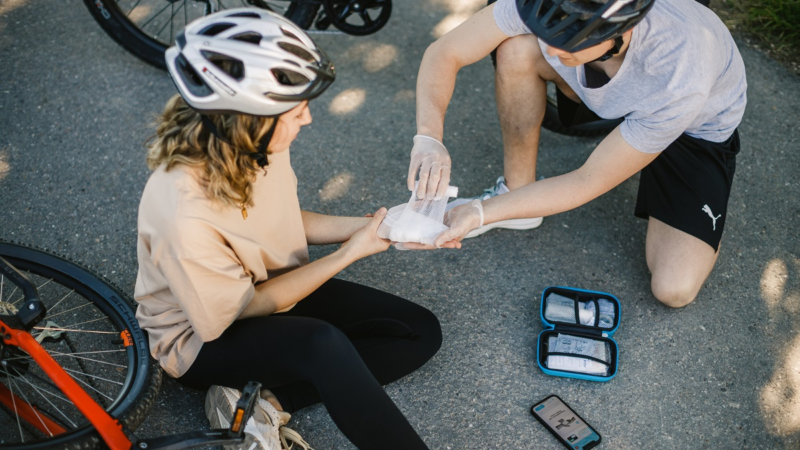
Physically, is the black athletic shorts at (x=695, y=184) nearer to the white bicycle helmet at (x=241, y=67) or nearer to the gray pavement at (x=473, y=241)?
the gray pavement at (x=473, y=241)

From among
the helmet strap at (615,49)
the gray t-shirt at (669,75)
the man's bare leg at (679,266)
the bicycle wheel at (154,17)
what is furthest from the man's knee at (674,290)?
the bicycle wheel at (154,17)

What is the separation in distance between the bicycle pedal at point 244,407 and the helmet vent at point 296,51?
0.95m

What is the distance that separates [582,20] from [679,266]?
→ 131cm

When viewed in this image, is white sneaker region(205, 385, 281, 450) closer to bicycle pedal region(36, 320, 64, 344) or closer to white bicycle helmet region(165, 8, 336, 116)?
bicycle pedal region(36, 320, 64, 344)

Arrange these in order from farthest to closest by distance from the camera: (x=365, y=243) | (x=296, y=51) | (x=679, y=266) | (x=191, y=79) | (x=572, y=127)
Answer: (x=572, y=127) < (x=679, y=266) < (x=365, y=243) < (x=296, y=51) < (x=191, y=79)

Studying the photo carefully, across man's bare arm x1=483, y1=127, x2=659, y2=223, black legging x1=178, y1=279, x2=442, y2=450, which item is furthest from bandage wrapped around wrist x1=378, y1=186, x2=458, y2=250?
black legging x1=178, y1=279, x2=442, y2=450

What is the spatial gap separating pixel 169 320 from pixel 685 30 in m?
2.04

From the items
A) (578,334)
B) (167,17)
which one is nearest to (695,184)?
(578,334)

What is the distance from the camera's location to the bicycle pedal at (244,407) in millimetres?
1922

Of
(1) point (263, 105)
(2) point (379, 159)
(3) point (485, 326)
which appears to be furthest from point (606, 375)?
(1) point (263, 105)

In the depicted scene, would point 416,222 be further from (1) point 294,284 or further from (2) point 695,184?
(2) point 695,184

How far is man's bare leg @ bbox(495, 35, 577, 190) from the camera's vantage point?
116 inches

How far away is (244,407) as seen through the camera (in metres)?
1.92

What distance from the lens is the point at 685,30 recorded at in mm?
2428
